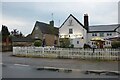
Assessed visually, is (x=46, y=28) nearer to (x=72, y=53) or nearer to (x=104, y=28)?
(x=104, y=28)

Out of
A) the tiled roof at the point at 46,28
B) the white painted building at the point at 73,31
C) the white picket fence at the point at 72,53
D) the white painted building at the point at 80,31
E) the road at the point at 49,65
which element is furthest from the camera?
the tiled roof at the point at 46,28

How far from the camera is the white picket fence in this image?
20.0 m

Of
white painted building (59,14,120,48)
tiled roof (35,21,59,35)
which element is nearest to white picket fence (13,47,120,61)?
white painted building (59,14,120,48)

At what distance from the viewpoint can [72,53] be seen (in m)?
22.0

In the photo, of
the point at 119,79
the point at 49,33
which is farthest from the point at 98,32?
the point at 119,79

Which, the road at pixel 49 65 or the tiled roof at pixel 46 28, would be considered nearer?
the road at pixel 49 65

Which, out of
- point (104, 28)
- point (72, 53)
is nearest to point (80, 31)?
point (104, 28)

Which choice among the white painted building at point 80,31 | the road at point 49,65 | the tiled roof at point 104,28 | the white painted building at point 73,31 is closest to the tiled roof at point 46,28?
the white painted building at point 73,31

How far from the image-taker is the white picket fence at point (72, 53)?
789 inches

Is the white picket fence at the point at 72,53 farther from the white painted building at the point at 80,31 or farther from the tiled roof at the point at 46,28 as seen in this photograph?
the tiled roof at the point at 46,28

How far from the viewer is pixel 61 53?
22641 mm

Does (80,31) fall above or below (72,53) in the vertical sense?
above

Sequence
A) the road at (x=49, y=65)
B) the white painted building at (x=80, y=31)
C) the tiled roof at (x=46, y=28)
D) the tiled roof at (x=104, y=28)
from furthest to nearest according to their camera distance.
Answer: the tiled roof at (x=46, y=28) < the tiled roof at (x=104, y=28) < the white painted building at (x=80, y=31) < the road at (x=49, y=65)

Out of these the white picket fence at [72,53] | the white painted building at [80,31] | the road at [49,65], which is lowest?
the road at [49,65]
